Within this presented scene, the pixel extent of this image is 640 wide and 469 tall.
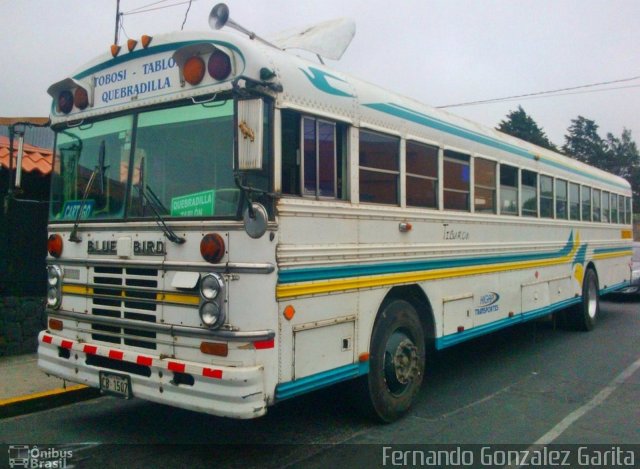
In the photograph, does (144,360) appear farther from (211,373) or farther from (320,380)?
(320,380)

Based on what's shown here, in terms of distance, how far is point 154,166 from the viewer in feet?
15.1

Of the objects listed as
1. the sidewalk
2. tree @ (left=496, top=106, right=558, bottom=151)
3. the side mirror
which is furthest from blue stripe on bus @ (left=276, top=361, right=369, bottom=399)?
tree @ (left=496, top=106, right=558, bottom=151)

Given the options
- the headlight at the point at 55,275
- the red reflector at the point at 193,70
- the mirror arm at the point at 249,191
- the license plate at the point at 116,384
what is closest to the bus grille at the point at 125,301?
the license plate at the point at 116,384

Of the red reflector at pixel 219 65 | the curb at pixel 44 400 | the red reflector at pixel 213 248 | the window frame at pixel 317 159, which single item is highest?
the red reflector at pixel 219 65

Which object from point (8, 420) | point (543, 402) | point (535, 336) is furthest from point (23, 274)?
point (535, 336)

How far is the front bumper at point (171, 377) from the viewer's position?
4.02 m

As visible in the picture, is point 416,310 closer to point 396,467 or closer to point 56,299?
point 396,467

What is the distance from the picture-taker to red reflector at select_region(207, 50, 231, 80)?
4.27 meters

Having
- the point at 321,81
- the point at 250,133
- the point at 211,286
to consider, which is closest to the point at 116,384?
the point at 211,286

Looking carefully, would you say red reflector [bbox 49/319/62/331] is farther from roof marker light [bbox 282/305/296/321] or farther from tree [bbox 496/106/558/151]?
tree [bbox 496/106/558/151]

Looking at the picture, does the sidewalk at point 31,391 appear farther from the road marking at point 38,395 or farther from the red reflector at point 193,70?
the red reflector at point 193,70

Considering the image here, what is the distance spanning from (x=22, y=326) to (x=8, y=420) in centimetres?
244

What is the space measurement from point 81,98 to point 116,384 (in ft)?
7.76

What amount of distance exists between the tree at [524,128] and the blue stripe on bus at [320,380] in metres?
41.0
